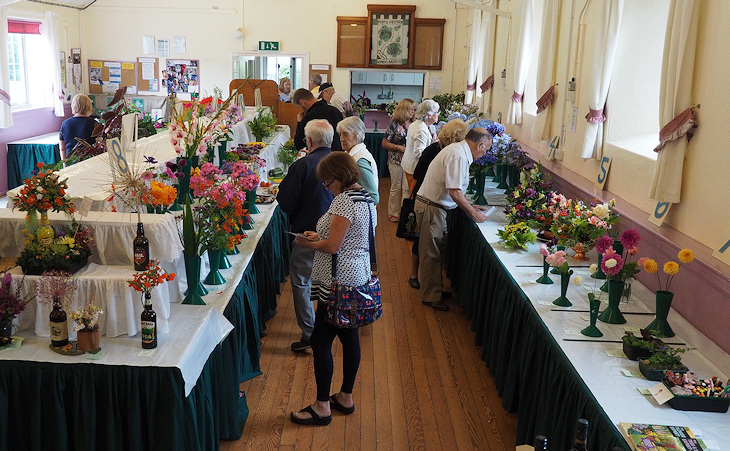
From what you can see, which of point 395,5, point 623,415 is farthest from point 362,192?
point 395,5

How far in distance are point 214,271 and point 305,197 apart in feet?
2.95

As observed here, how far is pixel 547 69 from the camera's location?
21.9 feet

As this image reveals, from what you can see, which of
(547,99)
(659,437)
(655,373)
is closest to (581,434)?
(659,437)

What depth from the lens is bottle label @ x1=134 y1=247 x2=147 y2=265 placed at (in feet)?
9.71

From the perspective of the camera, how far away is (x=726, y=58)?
3.34 meters

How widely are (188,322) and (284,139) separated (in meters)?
5.51

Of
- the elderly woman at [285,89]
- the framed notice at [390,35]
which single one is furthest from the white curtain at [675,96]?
the framed notice at [390,35]

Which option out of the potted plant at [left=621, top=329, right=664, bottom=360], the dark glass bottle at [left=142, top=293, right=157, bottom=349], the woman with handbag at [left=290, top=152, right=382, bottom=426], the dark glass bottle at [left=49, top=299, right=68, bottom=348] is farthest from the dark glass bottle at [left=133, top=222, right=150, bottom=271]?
the potted plant at [left=621, top=329, right=664, bottom=360]

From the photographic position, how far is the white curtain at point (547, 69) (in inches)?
257

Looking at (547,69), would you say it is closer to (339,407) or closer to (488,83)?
(488,83)

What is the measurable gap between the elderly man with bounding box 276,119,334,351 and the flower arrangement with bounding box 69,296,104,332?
1791mm

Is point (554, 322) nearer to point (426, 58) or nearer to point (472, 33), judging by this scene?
point (472, 33)

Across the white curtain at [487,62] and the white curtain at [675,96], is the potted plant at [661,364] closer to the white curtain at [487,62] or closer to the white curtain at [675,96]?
the white curtain at [675,96]

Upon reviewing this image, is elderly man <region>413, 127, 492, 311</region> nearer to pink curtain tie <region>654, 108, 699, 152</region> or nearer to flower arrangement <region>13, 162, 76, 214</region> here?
pink curtain tie <region>654, 108, 699, 152</region>
